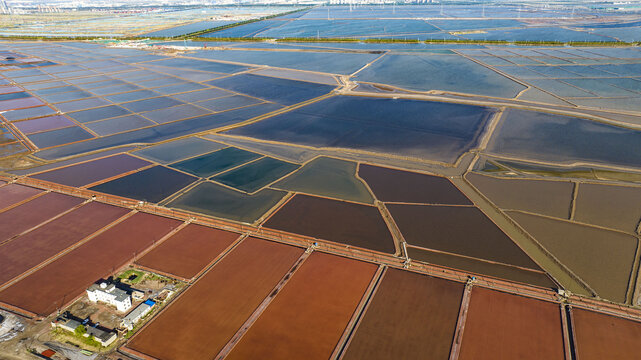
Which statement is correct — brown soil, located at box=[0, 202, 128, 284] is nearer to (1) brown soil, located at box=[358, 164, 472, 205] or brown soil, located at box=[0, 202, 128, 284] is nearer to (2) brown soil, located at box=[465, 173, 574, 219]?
(1) brown soil, located at box=[358, 164, 472, 205]

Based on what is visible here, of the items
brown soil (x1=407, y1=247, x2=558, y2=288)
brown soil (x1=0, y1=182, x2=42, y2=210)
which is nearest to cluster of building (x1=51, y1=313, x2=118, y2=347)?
brown soil (x1=0, y1=182, x2=42, y2=210)

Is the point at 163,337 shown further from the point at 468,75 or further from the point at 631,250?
the point at 468,75

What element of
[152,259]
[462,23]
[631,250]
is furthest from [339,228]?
[462,23]

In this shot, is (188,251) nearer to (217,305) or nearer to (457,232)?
(217,305)

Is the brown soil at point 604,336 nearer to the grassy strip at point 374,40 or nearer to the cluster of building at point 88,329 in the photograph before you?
the cluster of building at point 88,329

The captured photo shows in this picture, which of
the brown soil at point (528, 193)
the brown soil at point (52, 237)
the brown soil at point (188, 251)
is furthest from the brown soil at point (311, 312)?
the brown soil at point (52, 237)

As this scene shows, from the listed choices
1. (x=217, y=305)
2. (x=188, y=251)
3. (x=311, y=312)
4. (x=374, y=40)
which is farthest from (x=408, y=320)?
(x=374, y=40)

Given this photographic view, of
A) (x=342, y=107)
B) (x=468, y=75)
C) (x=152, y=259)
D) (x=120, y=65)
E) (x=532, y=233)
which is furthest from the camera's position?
(x=120, y=65)
